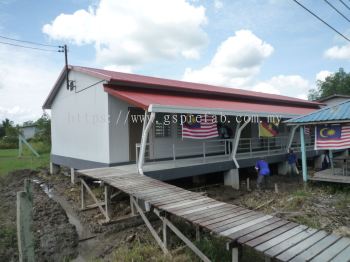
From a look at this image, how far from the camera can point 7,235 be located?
669 centimetres

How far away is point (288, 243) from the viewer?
3.94 m

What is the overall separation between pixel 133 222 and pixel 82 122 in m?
5.96

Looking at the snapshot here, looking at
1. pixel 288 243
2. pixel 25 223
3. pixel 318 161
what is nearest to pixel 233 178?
pixel 288 243

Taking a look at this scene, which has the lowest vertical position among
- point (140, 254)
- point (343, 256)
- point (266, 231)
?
point (140, 254)

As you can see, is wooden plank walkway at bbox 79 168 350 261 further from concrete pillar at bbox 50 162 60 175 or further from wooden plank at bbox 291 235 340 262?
concrete pillar at bbox 50 162 60 175

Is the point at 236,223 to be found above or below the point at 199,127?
below

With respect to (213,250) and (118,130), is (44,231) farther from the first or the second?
(213,250)

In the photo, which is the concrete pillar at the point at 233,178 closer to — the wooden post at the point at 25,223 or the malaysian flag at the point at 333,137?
the malaysian flag at the point at 333,137

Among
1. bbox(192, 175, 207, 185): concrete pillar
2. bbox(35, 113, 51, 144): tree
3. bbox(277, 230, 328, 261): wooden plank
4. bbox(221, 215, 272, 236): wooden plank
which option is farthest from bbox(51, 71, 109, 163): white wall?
bbox(35, 113, 51, 144): tree

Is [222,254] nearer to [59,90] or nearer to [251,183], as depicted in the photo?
[251,183]

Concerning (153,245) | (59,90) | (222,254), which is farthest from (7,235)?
(59,90)

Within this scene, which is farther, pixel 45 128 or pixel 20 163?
pixel 45 128

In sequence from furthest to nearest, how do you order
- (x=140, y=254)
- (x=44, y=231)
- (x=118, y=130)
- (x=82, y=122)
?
(x=82, y=122) → (x=118, y=130) → (x=44, y=231) → (x=140, y=254)

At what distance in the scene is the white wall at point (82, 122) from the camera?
34.3 ft
